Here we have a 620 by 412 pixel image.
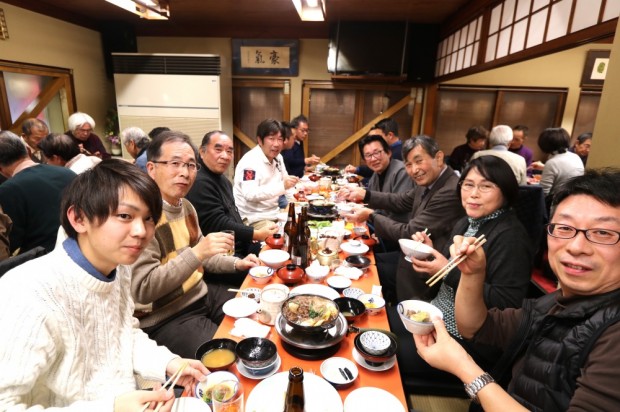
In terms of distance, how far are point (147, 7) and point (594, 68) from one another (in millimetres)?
7410

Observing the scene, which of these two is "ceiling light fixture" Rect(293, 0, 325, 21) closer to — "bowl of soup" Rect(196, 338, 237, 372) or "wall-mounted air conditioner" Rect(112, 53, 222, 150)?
"wall-mounted air conditioner" Rect(112, 53, 222, 150)

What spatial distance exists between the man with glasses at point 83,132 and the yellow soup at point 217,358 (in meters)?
4.53

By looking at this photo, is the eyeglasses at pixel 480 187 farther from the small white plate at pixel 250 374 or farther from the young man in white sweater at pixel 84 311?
the young man in white sweater at pixel 84 311

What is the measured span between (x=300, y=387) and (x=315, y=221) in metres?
1.95

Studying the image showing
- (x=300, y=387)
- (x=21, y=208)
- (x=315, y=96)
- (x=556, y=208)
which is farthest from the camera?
(x=315, y=96)

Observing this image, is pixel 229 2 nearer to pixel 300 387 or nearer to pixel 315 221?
pixel 315 221

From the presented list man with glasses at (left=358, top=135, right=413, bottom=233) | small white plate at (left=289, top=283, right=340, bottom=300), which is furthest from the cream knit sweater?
man with glasses at (left=358, top=135, right=413, bottom=233)

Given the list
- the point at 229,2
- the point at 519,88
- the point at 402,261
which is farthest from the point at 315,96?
the point at 402,261

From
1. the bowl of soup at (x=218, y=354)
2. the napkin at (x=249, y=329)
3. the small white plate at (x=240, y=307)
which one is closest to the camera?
the bowl of soup at (x=218, y=354)

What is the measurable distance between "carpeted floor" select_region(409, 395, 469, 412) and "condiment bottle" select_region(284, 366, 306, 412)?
41.3 inches

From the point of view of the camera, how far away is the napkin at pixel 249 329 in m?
1.40

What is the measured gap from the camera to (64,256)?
104 centimetres

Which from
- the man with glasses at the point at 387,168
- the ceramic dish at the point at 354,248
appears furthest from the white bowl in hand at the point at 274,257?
the man with glasses at the point at 387,168

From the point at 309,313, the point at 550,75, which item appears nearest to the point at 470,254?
the point at 309,313
